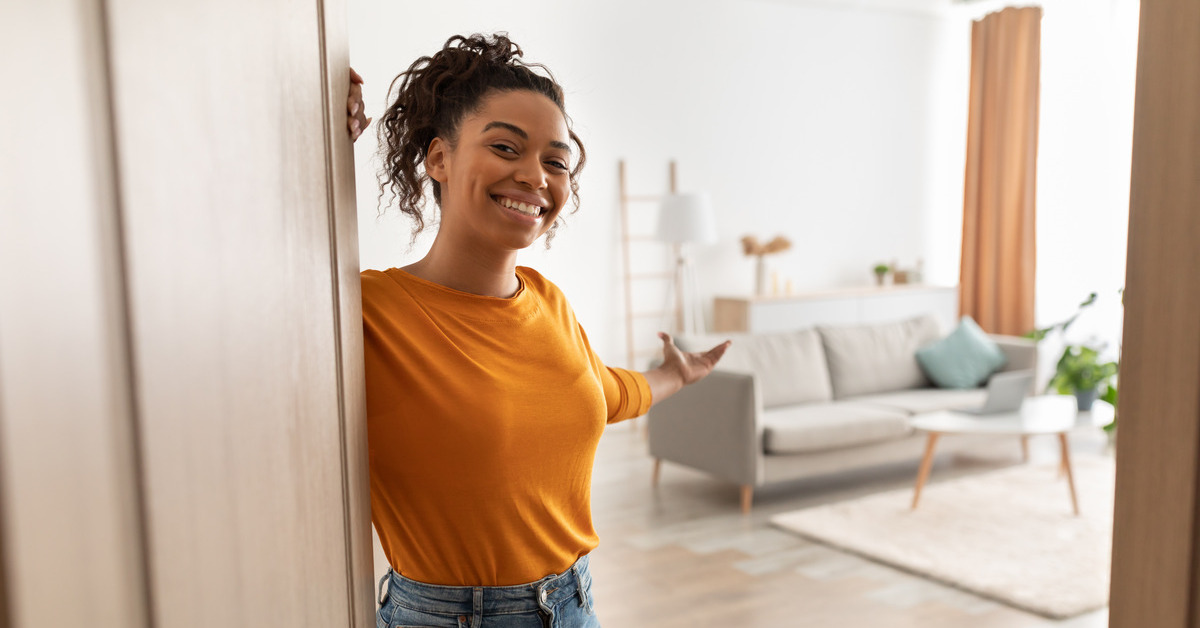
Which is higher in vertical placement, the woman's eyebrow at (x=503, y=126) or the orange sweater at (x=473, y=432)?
→ the woman's eyebrow at (x=503, y=126)

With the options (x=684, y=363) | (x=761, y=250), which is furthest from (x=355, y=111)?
(x=761, y=250)

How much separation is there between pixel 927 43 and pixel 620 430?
4305 mm

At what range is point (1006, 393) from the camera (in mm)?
4566

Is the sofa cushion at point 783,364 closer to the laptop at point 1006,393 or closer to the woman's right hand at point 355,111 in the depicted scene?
the laptop at point 1006,393

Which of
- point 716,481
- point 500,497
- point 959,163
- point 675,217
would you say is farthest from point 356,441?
point 959,163

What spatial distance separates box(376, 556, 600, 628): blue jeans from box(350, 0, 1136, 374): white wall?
4.63m

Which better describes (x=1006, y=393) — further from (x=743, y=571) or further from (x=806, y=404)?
(x=743, y=571)

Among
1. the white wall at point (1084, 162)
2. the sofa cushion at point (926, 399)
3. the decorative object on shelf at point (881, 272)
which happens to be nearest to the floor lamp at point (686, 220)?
the sofa cushion at point (926, 399)

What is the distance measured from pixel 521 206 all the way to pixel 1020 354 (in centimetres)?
530

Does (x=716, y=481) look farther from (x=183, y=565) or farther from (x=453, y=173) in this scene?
(x=183, y=565)

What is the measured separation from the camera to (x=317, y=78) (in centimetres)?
81

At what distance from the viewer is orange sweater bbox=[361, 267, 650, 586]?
1073 mm

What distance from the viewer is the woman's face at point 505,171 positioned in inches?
46.0

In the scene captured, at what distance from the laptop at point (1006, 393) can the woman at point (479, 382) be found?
12.3 ft
